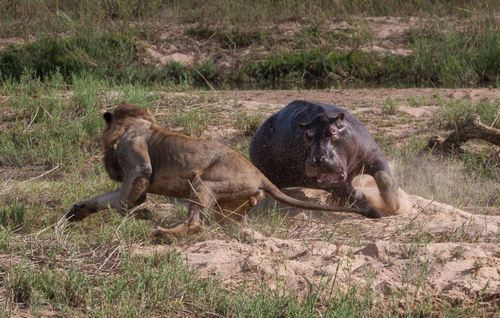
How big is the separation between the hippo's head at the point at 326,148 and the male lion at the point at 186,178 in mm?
796

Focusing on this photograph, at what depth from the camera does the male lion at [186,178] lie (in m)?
6.96

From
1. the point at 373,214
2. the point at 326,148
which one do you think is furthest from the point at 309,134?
the point at 373,214

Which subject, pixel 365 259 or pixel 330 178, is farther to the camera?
pixel 330 178

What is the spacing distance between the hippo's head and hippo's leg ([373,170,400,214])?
348 mm

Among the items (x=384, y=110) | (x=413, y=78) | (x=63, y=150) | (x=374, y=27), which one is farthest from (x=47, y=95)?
(x=374, y=27)

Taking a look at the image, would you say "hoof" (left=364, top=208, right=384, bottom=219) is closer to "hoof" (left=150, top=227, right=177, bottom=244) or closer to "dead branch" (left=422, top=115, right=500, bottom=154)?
"hoof" (left=150, top=227, right=177, bottom=244)

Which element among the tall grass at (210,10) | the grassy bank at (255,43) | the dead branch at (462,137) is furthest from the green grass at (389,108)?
the tall grass at (210,10)

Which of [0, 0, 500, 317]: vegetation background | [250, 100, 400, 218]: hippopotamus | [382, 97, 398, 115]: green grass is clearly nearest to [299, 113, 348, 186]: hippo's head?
[250, 100, 400, 218]: hippopotamus

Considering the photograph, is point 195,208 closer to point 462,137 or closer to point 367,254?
point 367,254

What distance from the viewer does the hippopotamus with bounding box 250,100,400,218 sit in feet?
26.3

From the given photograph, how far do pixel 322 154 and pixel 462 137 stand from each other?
282 cm

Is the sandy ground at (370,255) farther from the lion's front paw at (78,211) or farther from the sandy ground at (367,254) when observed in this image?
the lion's front paw at (78,211)

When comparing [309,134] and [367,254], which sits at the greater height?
[309,134]

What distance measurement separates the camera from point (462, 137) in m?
10.4
